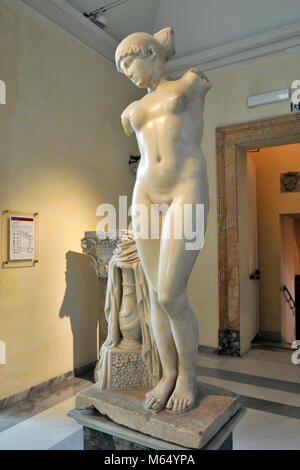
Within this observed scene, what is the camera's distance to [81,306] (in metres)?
4.14

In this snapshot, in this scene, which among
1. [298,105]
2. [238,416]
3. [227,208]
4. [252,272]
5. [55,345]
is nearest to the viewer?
[238,416]

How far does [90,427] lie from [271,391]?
2.13 m

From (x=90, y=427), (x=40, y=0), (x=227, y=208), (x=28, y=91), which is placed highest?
(x=40, y=0)

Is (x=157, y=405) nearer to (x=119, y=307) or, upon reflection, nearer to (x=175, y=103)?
(x=119, y=307)

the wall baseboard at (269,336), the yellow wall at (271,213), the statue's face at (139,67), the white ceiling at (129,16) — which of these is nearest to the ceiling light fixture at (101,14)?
the white ceiling at (129,16)

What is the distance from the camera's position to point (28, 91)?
3537 mm

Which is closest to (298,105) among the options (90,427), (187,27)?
(187,27)

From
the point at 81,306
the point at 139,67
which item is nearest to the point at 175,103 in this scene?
the point at 139,67

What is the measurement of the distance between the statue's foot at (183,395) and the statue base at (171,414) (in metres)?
0.03

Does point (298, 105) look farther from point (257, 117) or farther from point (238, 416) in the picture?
point (238, 416)

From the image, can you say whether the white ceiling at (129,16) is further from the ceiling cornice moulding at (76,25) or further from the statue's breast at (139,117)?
the statue's breast at (139,117)

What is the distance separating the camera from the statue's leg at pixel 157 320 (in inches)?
75.0

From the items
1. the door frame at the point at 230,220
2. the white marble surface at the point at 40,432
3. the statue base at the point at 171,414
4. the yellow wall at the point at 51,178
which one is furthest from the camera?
the door frame at the point at 230,220

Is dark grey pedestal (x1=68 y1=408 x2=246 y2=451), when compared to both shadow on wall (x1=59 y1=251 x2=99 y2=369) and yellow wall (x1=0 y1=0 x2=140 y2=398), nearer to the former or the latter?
yellow wall (x1=0 y1=0 x2=140 y2=398)
